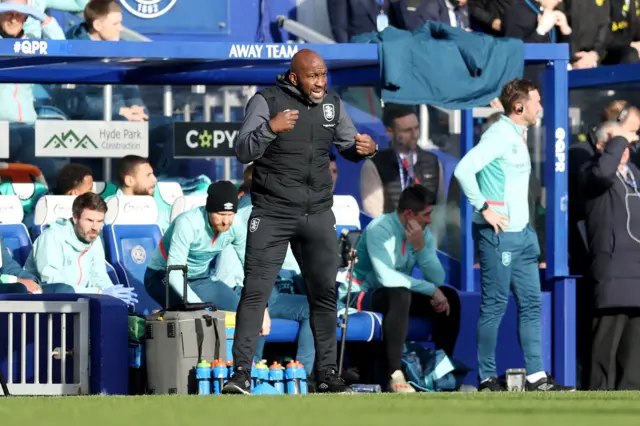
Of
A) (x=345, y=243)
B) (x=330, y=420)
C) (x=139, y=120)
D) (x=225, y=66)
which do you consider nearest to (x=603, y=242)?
(x=345, y=243)

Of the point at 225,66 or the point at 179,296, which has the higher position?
the point at 225,66

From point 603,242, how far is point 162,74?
358 cm

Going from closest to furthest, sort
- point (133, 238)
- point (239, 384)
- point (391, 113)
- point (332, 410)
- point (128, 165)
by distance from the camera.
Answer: point (332, 410)
point (239, 384)
point (133, 238)
point (128, 165)
point (391, 113)

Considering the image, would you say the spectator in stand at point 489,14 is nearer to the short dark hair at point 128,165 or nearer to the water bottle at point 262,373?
the short dark hair at point 128,165

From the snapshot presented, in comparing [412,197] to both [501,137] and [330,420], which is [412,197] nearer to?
[501,137]

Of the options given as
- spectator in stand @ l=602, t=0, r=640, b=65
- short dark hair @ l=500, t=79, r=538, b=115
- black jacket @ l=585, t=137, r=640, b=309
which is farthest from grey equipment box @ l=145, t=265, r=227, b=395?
spectator in stand @ l=602, t=0, r=640, b=65

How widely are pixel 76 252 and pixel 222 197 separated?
1214 mm

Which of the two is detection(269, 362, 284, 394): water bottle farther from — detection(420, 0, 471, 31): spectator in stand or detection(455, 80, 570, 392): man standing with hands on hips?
detection(420, 0, 471, 31): spectator in stand

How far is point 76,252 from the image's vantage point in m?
12.0

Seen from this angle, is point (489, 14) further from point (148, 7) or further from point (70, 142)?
point (70, 142)

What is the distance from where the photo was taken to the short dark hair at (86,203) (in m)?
11.8

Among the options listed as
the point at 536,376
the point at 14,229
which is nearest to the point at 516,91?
the point at 536,376

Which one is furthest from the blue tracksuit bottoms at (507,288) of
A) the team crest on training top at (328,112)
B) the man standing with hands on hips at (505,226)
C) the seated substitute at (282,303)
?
the team crest on training top at (328,112)

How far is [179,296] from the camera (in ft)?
38.2
